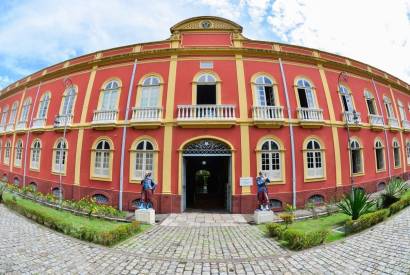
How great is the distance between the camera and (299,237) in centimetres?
632

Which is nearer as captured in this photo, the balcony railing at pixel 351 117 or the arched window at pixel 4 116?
the balcony railing at pixel 351 117

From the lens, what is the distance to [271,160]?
11.8 m

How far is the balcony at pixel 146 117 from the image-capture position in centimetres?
1178

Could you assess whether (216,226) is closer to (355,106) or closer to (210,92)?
(210,92)

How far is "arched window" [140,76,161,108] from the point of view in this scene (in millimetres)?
12656

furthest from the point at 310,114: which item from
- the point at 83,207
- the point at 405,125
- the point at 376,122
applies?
the point at 83,207

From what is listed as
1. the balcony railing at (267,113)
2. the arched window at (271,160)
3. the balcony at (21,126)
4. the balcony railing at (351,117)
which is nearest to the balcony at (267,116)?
the balcony railing at (267,113)

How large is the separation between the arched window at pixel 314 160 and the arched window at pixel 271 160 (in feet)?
6.18

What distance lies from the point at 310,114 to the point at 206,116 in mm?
6692

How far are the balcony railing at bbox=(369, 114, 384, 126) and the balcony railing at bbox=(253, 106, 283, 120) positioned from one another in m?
8.64

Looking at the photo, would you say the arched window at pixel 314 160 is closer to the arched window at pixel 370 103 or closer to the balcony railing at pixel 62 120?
the arched window at pixel 370 103

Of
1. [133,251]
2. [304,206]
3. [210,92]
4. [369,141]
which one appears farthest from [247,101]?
[369,141]

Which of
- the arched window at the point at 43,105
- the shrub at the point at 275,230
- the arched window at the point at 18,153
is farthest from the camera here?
the arched window at the point at 18,153

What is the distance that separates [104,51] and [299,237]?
52.6 feet
